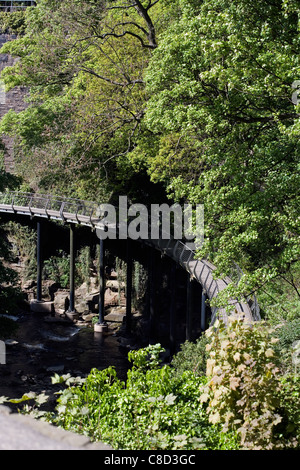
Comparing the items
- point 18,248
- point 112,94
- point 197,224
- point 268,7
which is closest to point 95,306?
point 18,248

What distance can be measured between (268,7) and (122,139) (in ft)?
45.6

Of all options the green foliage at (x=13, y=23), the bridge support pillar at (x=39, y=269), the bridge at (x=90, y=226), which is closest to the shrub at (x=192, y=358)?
the bridge at (x=90, y=226)

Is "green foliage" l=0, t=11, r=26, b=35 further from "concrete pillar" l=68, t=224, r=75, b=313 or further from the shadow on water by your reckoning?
the shadow on water

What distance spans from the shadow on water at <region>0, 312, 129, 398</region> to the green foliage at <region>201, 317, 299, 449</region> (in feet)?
45.4

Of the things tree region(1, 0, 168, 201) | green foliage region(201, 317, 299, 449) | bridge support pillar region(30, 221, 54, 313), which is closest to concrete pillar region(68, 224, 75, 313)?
bridge support pillar region(30, 221, 54, 313)

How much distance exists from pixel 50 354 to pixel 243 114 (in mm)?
15202

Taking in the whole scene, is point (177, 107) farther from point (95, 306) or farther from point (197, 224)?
point (95, 306)

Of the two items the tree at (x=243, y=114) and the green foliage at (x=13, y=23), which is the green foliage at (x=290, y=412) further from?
the green foliage at (x=13, y=23)

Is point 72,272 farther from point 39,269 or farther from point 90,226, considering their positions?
point 90,226

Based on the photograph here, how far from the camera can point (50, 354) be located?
2409 centimetres

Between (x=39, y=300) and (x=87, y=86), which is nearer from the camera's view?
(x=87, y=86)

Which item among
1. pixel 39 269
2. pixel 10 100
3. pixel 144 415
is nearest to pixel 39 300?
pixel 39 269

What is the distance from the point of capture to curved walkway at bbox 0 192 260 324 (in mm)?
19594
